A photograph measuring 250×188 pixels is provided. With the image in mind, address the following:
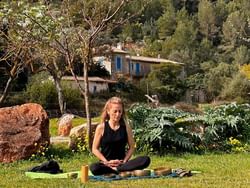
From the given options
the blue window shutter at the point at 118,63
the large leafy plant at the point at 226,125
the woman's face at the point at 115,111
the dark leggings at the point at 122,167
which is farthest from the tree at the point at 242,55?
the woman's face at the point at 115,111

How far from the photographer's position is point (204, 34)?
90.7 meters

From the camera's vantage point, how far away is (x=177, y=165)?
34.7ft

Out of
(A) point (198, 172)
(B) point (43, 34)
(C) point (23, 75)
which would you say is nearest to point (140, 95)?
(C) point (23, 75)

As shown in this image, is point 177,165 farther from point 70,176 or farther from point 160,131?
point 70,176

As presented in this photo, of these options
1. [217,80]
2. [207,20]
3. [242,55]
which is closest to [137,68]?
[217,80]

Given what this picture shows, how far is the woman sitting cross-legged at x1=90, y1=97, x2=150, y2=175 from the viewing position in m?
8.39

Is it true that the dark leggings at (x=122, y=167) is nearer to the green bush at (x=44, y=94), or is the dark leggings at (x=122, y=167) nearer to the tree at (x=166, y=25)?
the green bush at (x=44, y=94)

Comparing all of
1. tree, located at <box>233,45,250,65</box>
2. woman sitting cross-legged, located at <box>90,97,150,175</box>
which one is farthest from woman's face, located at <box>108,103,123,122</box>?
tree, located at <box>233,45,250,65</box>

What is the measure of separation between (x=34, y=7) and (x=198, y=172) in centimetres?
830

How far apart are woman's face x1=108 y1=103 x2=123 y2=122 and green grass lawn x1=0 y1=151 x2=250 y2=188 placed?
43.6 inches

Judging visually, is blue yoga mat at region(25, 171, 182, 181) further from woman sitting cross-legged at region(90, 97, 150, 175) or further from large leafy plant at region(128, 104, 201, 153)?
large leafy plant at region(128, 104, 201, 153)

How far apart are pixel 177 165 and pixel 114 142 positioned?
245cm

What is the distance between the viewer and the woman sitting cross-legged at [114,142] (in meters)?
8.39

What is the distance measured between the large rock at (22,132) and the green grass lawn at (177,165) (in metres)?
0.29
